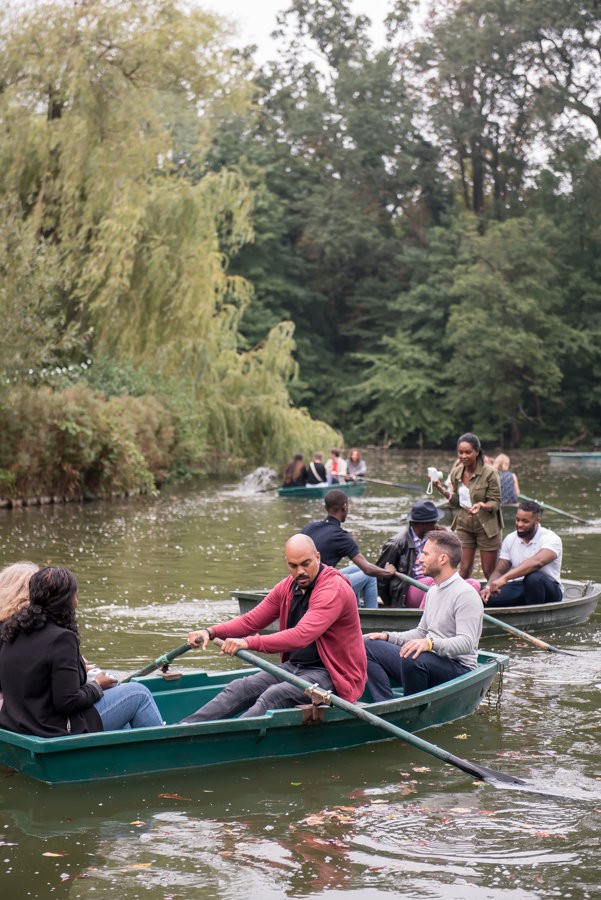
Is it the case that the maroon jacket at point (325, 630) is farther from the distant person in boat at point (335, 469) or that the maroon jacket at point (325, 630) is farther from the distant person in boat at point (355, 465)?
the distant person in boat at point (355, 465)

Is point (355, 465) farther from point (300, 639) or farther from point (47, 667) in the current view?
point (47, 667)

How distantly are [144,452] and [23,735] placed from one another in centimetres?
2041

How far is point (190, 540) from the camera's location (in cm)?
1852

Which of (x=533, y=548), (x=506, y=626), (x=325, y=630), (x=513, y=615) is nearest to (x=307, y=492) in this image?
(x=533, y=548)

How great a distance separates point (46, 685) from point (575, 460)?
35.9 metres

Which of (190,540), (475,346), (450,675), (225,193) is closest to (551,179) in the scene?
(475,346)

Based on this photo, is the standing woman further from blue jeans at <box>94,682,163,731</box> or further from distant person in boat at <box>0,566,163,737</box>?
distant person in boat at <box>0,566,163,737</box>

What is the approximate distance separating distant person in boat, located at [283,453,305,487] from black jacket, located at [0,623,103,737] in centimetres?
1889

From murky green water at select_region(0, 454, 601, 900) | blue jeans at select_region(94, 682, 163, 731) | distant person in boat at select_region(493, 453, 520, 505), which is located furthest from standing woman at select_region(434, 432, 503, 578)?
distant person in boat at select_region(493, 453, 520, 505)

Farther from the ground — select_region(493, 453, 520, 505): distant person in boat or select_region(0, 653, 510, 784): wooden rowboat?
select_region(493, 453, 520, 505): distant person in boat

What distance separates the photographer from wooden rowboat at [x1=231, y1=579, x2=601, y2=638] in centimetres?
1066

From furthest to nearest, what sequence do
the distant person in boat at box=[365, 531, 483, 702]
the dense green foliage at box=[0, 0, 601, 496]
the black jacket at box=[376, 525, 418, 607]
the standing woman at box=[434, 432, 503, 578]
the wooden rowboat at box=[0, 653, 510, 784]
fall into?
1. the dense green foliage at box=[0, 0, 601, 496]
2. the standing woman at box=[434, 432, 503, 578]
3. the black jacket at box=[376, 525, 418, 607]
4. the distant person in boat at box=[365, 531, 483, 702]
5. the wooden rowboat at box=[0, 653, 510, 784]

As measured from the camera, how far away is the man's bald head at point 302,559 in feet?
24.2

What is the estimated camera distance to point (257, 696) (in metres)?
7.78
